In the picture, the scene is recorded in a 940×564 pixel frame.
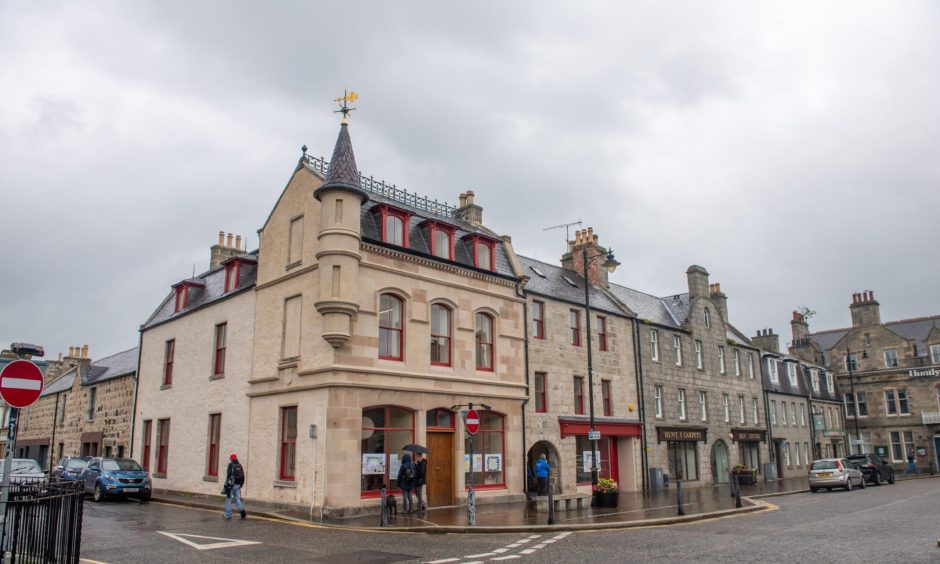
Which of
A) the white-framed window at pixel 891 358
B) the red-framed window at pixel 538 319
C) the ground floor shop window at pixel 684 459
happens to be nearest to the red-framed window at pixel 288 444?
the red-framed window at pixel 538 319

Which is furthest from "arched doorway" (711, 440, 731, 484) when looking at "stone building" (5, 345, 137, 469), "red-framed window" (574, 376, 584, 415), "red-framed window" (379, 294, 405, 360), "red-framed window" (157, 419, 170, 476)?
"stone building" (5, 345, 137, 469)

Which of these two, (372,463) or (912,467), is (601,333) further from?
(912,467)

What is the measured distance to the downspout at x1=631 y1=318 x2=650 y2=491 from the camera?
31.6 meters

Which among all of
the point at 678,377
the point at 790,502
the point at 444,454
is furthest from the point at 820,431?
the point at 444,454

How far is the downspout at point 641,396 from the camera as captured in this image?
31641 mm

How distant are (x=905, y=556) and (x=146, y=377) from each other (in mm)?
30578

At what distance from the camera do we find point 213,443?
25781mm

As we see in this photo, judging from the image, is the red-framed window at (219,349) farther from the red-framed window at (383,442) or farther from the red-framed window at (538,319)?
the red-framed window at (538,319)

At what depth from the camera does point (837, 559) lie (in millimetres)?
11320

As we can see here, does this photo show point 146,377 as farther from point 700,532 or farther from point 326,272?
point 700,532

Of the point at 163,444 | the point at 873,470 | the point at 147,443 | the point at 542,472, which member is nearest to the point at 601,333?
the point at 542,472

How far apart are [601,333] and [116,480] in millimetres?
20655

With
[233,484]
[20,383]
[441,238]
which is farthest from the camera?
[441,238]

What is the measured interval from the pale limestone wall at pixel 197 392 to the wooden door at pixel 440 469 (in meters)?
6.26
